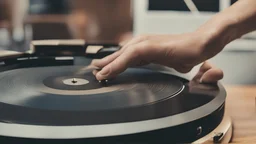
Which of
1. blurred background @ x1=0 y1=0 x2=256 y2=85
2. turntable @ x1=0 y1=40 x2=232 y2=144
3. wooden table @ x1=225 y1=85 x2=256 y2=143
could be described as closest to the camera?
turntable @ x1=0 y1=40 x2=232 y2=144

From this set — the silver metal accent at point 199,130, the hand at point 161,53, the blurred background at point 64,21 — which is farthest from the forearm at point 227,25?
the blurred background at point 64,21

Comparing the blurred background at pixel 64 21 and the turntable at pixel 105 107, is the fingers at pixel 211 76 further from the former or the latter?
the blurred background at pixel 64 21

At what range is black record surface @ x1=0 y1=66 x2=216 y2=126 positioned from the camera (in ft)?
1.49

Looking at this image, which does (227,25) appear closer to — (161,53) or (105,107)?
(161,53)

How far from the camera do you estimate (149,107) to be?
50cm

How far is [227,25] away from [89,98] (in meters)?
0.24

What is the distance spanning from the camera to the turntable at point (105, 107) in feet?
1.36

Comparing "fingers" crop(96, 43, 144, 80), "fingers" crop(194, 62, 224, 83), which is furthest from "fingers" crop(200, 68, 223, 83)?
"fingers" crop(96, 43, 144, 80)

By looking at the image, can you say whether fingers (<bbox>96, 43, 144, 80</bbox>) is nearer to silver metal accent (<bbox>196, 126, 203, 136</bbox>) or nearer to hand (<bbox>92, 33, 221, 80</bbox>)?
hand (<bbox>92, 33, 221, 80</bbox>)

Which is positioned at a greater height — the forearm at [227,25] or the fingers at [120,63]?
the forearm at [227,25]

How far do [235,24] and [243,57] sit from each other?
390 millimetres

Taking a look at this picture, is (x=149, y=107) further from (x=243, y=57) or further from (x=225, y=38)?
(x=243, y=57)

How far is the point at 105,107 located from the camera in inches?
19.4

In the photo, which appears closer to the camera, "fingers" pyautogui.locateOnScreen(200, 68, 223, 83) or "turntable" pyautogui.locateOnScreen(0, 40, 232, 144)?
"turntable" pyautogui.locateOnScreen(0, 40, 232, 144)
